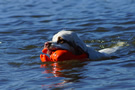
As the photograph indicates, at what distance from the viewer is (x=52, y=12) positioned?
1462cm

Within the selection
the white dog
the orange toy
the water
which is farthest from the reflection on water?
the white dog

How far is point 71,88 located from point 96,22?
23.2ft

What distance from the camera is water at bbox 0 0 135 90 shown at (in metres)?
5.81

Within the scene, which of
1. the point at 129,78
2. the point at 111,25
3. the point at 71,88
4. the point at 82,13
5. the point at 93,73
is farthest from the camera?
the point at 82,13

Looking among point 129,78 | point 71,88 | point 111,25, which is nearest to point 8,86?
point 71,88

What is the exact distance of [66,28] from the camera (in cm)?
1144

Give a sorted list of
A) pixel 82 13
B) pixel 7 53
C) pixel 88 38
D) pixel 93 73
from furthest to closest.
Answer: pixel 82 13 < pixel 88 38 < pixel 7 53 < pixel 93 73

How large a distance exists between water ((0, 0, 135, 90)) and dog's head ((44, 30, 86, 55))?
0.38m

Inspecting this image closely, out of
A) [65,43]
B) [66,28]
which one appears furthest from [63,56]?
[66,28]

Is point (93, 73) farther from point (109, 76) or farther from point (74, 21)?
point (74, 21)

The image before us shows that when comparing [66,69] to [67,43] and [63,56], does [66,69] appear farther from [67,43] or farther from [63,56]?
[67,43]

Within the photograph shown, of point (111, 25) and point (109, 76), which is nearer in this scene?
point (109, 76)

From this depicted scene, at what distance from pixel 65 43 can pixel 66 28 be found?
172 inches

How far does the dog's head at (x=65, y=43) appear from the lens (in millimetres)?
6973
